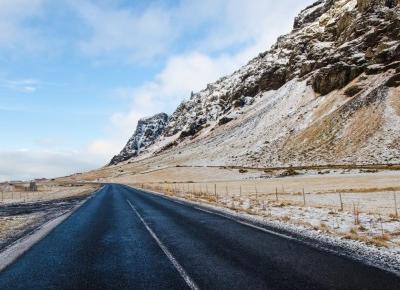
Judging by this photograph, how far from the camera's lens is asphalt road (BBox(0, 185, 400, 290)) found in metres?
8.18

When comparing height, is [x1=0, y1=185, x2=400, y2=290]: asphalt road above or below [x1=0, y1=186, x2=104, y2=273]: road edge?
below

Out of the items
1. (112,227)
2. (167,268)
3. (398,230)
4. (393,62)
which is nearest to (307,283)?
(167,268)

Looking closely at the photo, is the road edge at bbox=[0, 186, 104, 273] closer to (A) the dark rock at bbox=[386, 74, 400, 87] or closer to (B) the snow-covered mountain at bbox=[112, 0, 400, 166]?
(B) the snow-covered mountain at bbox=[112, 0, 400, 166]

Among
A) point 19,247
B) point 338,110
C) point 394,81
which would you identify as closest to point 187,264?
point 19,247

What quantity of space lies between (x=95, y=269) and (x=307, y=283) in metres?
4.84

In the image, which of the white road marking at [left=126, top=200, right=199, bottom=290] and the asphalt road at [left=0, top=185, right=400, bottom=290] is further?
the asphalt road at [left=0, top=185, right=400, bottom=290]

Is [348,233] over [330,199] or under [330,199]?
under

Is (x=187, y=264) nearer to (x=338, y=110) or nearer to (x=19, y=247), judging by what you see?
(x=19, y=247)

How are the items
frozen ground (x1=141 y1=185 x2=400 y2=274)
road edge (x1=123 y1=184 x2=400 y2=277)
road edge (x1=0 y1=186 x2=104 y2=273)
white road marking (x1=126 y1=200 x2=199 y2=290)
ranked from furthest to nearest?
road edge (x1=0 y1=186 x2=104 y2=273) → frozen ground (x1=141 y1=185 x2=400 y2=274) → road edge (x1=123 y1=184 x2=400 y2=277) → white road marking (x1=126 y1=200 x2=199 y2=290)

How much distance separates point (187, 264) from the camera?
9.98 m

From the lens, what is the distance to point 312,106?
501ft

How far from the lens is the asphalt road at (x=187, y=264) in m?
8.18

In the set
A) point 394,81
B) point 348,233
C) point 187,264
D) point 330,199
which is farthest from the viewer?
point 394,81

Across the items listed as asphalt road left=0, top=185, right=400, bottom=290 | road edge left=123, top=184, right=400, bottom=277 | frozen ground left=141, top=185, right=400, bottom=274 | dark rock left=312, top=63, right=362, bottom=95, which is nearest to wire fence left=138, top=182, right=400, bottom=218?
frozen ground left=141, top=185, right=400, bottom=274
